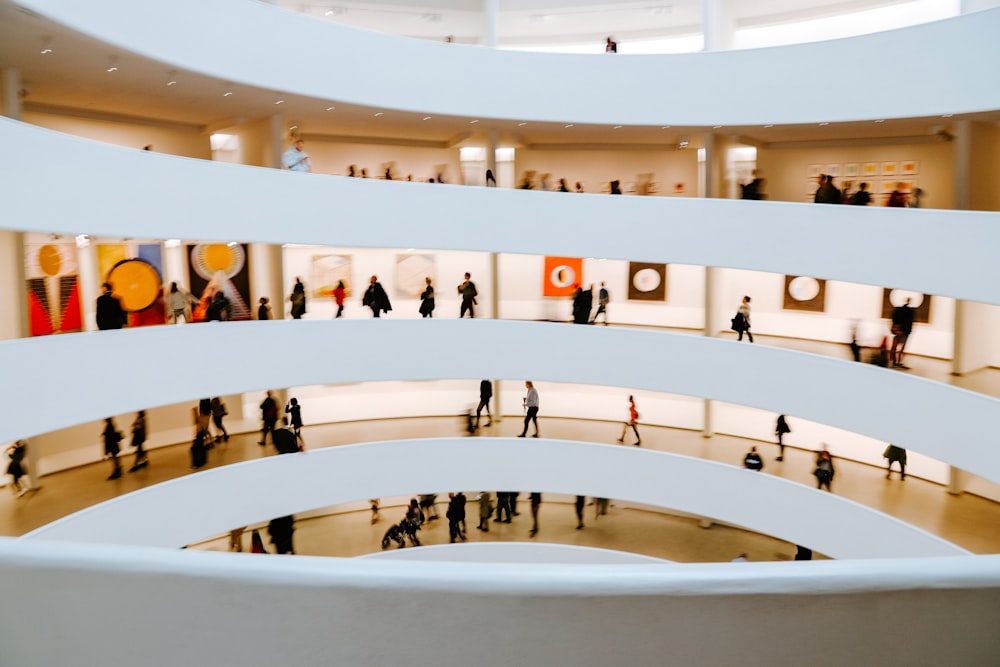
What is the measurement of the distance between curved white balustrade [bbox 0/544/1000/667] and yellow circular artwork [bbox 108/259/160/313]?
18.3 m

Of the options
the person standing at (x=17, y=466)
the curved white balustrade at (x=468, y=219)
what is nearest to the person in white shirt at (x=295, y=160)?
the curved white balustrade at (x=468, y=219)

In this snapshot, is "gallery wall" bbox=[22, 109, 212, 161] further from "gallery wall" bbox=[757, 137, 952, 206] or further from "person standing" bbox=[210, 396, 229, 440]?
"gallery wall" bbox=[757, 137, 952, 206]

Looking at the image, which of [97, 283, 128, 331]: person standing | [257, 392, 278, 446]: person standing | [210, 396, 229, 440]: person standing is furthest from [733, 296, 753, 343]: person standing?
[97, 283, 128, 331]: person standing

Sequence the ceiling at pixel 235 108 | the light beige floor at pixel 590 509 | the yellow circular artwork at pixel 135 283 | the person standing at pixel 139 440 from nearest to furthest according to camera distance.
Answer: the ceiling at pixel 235 108 → the light beige floor at pixel 590 509 → the person standing at pixel 139 440 → the yellow circular artwork at pixel 135 283

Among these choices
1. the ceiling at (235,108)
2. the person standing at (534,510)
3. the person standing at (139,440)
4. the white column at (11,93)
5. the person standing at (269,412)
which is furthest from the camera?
the person standing at (534,510)

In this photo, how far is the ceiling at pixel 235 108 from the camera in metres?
13.5

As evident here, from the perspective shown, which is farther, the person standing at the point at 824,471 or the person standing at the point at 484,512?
the person standing at the point at 484,512

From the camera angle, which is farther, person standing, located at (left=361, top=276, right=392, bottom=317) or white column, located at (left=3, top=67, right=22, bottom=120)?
person standing, located at (left=361, top=276, right=392, bottom=317)

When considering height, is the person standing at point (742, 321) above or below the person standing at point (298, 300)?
below

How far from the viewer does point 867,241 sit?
49.4 ft

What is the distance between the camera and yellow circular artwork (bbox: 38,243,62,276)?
16.7 meters

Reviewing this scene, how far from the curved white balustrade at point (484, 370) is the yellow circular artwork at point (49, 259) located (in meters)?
4.68

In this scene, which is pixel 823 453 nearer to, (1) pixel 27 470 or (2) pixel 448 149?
(2) pixel 448 149

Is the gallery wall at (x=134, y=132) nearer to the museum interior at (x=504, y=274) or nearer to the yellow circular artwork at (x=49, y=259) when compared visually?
the museum interior at (x=504, y=274)
